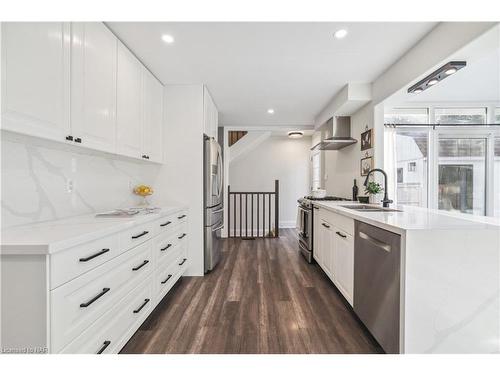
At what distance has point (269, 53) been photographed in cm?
225

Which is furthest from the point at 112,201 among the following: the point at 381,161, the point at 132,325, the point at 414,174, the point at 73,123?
the point at 414,174

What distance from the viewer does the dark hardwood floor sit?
64.4 inches

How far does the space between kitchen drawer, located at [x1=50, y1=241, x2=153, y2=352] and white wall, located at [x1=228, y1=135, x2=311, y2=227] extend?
469cm

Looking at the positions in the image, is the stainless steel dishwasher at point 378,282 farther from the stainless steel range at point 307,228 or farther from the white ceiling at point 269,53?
the white ceiling at point 269,53

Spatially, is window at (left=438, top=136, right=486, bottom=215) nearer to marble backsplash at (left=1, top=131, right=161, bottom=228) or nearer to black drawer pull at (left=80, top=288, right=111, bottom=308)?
black drawer pull at (left=80, top=288, right=111, bottom=308)

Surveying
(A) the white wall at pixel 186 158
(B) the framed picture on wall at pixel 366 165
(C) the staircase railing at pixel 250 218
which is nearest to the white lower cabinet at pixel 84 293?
(A) the white wall at pixel 186 158

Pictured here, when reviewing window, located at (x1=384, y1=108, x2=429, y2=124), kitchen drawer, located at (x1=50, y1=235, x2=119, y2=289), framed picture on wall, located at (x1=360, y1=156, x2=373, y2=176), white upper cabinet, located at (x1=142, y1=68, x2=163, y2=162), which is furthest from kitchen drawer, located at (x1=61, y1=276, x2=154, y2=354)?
window, located at (x1=384, y1=108, x2=429, y2=124)

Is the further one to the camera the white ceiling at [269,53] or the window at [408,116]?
the window at [408,116]

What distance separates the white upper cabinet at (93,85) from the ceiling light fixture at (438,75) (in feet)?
9.23

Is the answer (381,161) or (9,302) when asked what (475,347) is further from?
(9,302)

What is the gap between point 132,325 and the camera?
63.8 inches

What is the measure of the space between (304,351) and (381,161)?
94.9 inches

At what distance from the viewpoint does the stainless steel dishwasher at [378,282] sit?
4.53 ft

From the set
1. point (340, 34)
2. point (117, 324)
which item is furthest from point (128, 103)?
point (340, 34)
